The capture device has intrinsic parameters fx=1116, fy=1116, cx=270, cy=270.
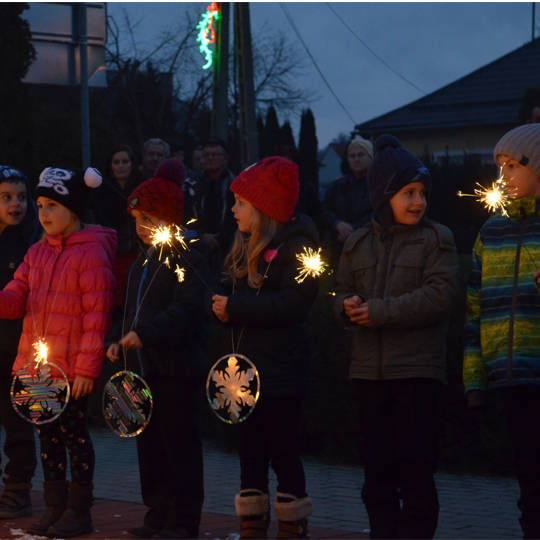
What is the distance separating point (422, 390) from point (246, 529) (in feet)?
3.93

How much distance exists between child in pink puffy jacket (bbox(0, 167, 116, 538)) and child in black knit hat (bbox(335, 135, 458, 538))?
1471mm

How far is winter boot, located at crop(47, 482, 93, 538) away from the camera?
5.97 meters

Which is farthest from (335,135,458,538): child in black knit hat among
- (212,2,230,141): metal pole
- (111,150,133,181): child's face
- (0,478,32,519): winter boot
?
(212,2,230,141): metal pole

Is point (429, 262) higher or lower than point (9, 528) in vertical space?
higher

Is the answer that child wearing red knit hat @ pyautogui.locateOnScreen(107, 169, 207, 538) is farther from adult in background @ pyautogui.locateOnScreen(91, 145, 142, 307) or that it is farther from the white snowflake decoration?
adult in background @ pyautogui.locateOnScreen(91, 145, 142, 307)

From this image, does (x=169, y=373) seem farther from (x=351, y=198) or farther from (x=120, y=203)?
(x=351, y=198)

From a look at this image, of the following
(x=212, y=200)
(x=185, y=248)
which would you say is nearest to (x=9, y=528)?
(x=185, y=248)

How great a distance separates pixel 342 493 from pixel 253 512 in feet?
5.50

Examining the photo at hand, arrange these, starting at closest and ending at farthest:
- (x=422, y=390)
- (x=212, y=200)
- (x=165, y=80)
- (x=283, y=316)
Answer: (x=422, y=390) → (x=283, y=316) → (x=212, y=200) → (x=165, y=80)

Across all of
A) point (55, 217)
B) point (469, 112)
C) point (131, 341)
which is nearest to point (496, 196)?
point (131, 341)

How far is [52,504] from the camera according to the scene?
6176 millimetres

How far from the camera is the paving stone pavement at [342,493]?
620 centimetres

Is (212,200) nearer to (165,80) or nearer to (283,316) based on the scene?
(283,316)

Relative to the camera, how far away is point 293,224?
18.8 feet
